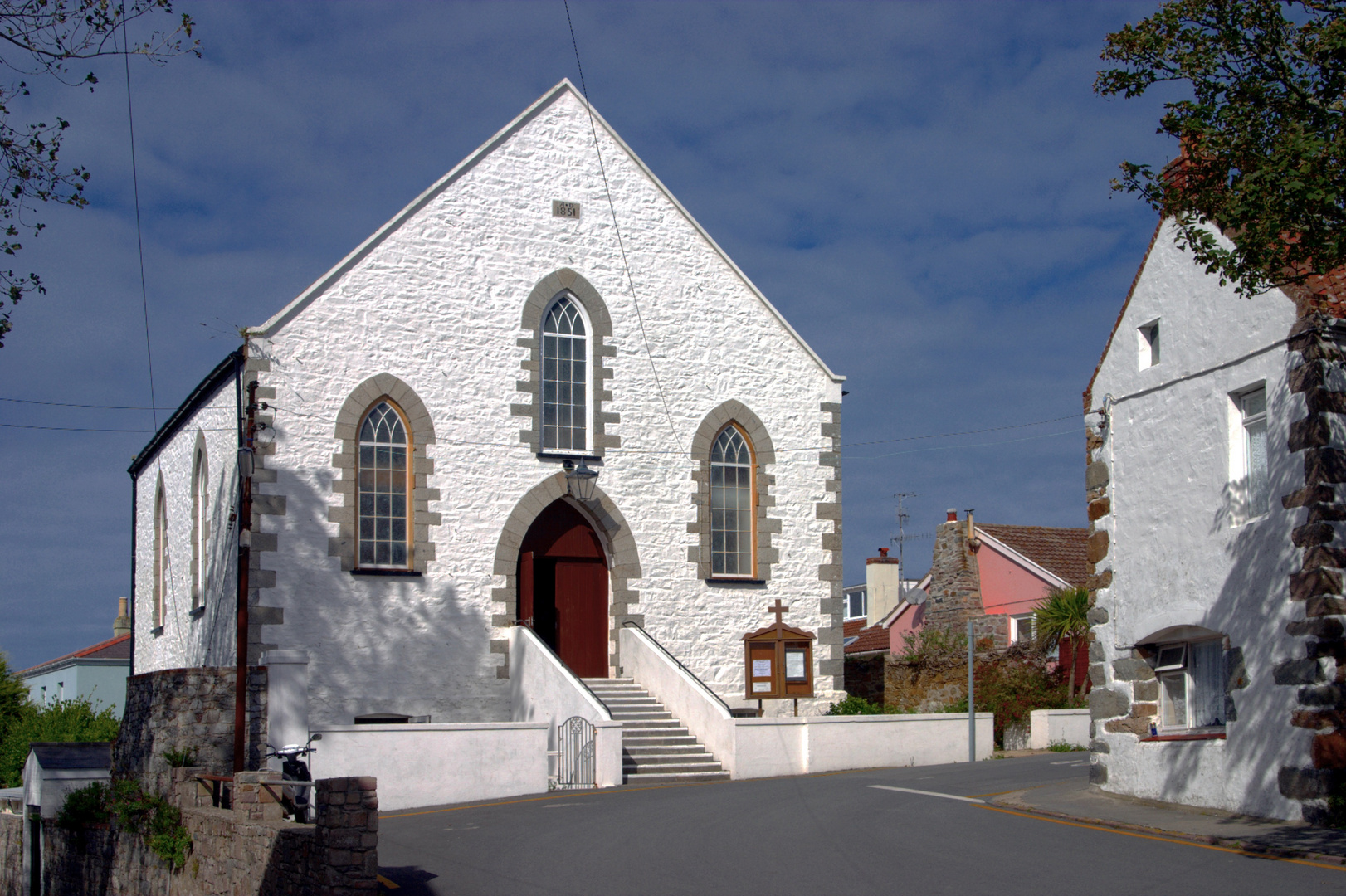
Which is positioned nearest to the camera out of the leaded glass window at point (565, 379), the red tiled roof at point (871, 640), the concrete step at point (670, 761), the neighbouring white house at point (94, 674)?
the concrete step at point (670, 761)

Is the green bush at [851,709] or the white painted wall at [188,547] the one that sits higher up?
the white painted wall at [188,547]

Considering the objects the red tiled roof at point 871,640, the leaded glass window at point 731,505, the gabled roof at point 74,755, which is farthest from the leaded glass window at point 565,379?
the red tiled roof at point 871,640

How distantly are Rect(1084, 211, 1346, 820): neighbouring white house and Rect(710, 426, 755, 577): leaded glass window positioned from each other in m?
8.95

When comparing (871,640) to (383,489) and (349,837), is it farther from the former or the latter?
(349,837)

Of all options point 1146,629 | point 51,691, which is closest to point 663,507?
point 1146,629

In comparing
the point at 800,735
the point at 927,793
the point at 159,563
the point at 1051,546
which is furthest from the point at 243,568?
the point at 1051,546

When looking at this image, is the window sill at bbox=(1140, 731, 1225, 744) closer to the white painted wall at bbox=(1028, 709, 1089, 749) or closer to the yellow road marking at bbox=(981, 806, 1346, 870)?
the yellow road marking at bbox=(981, 806, 1346, 870)

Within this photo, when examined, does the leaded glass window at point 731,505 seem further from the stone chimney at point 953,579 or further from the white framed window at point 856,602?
the white framed window at point 856,602

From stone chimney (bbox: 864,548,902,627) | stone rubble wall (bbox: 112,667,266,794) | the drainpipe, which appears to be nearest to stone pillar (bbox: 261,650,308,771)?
stone rubble wall (bbox: 112,667,266,794)

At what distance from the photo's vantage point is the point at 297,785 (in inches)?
579

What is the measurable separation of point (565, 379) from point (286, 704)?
25.0ft

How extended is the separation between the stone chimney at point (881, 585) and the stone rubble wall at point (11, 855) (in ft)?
86.5

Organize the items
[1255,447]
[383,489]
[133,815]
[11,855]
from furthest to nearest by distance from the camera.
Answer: [11,855], [383,489], [133,815], [1255,447]

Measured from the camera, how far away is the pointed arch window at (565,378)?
2419 cm
